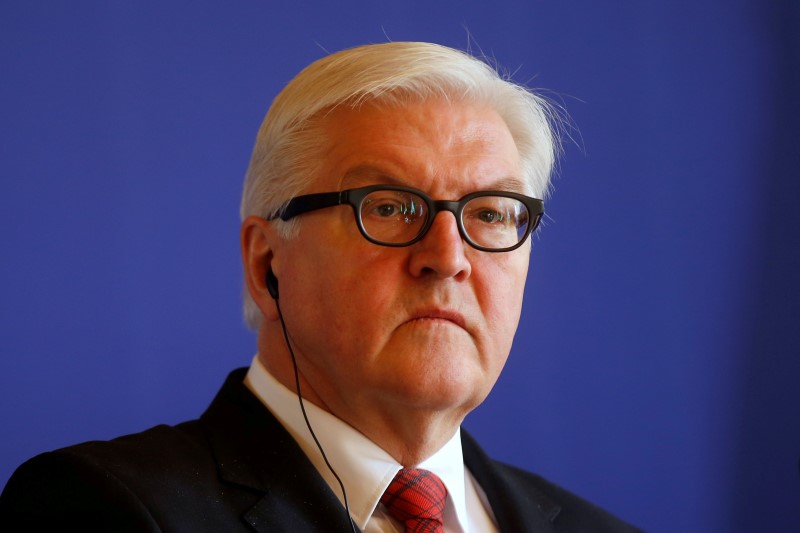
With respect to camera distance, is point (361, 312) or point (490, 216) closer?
point (361, 312)

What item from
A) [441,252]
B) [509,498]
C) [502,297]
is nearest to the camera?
[441,252]

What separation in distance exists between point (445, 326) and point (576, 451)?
136 centimetres

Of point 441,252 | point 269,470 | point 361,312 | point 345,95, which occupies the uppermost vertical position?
point 345,95

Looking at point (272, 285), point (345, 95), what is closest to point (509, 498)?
point (272, 285)

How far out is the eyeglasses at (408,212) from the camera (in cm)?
166

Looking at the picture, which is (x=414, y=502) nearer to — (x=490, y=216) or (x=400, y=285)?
(x=400, y=285)

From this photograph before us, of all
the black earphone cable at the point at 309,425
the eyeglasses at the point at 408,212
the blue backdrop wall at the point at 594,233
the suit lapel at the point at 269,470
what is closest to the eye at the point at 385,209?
the eyeglasses at the point at 408,212

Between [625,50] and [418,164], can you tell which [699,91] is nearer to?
[625,50]

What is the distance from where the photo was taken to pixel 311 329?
1706 millimetres

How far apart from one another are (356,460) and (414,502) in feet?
0.39

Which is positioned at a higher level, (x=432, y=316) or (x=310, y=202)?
(x=310, y=202)

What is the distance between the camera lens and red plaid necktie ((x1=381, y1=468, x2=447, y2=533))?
5.53 ft

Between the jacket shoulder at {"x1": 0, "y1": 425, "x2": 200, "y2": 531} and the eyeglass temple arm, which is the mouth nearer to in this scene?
the eyeglass temple arm

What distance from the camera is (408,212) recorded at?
167 centimetres
